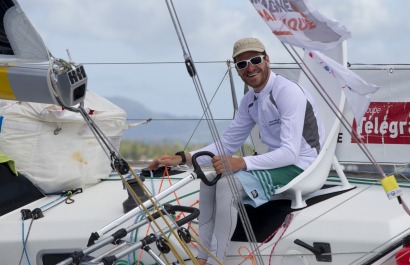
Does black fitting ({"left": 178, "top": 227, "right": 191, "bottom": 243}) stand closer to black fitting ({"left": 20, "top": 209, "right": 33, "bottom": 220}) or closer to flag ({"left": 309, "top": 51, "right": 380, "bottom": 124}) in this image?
flag ({"left": 309, "top": 51, "right": 380, "bottom": 124})

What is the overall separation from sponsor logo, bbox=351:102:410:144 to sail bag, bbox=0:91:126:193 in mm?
1758

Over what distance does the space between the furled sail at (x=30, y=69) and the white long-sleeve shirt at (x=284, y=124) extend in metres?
1.11

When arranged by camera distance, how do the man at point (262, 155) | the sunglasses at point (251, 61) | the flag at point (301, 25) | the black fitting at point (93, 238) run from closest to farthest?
1. the flag at point (301, 25)
2. the black fitting at point (93, 238)
3. the man at point (262, 155)
4. the sunglasses at point (251, 61)

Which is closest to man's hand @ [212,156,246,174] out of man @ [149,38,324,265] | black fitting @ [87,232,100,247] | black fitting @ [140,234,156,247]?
man @ [149,38,324,265]

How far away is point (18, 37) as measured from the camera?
2902 millimetres

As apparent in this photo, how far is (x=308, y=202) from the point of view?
3.78 metres

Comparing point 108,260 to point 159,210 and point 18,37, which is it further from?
point 18,37

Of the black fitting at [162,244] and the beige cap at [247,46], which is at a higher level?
the beige cap at [247,46]

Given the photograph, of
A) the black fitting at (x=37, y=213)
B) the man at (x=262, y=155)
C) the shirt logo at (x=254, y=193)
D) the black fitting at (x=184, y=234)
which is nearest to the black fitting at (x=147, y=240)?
the black fitting at (x=184, y=234)

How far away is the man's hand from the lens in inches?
135

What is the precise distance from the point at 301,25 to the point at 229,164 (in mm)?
830

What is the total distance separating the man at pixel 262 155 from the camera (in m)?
3.50

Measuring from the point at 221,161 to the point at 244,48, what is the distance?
0.62 metres

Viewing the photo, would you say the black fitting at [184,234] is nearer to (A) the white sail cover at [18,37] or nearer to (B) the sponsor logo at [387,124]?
(A) the white sail cover at [18,37]
